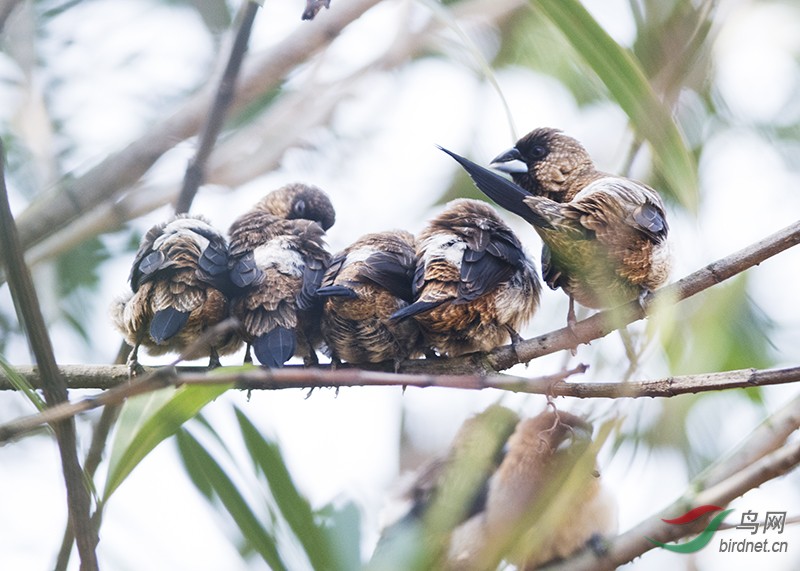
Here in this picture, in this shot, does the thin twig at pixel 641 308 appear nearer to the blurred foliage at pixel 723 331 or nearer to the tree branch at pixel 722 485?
the blurred foliage at pixel 723 331

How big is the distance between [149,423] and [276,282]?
1.24m

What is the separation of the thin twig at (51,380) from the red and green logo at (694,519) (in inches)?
62.1

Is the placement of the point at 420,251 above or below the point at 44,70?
below

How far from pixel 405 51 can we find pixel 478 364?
293 cm

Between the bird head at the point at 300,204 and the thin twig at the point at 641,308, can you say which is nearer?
the thin twig at the point at 641,308

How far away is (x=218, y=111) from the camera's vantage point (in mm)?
2951

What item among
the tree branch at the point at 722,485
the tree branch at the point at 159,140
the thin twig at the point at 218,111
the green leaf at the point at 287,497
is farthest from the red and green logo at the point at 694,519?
the tree branch at the point at 159,140

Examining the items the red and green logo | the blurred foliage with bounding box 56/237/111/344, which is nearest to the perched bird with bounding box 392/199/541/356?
the red and green logo

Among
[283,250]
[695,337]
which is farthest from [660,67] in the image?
[283,250]

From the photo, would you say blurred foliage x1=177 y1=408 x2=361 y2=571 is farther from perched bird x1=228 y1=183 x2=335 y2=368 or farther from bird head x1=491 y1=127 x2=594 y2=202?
bird head x1=491 y1=127 x2=594 y2=202

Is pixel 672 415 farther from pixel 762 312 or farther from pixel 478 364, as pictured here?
pixel 478 364

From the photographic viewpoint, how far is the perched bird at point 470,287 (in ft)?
9.10

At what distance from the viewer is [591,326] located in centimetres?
253

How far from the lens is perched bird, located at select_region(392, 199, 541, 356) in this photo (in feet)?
9.10
